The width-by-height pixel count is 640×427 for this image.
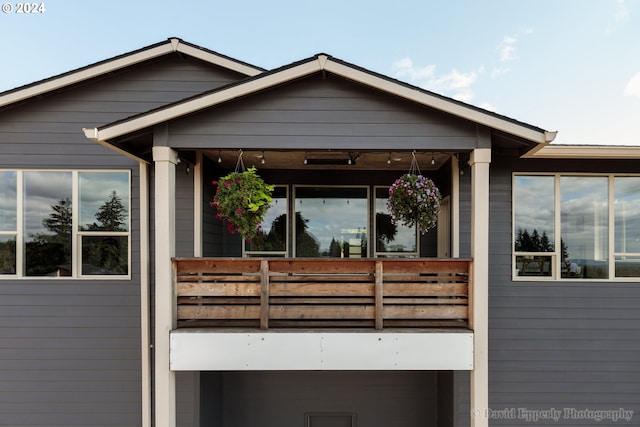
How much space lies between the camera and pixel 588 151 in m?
5.20

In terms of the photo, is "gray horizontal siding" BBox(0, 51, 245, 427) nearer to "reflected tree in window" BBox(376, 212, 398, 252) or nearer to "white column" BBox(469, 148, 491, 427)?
"reflected tree in window" BBox(376, 212, 398, 252)

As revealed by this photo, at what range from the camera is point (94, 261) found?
5.43m

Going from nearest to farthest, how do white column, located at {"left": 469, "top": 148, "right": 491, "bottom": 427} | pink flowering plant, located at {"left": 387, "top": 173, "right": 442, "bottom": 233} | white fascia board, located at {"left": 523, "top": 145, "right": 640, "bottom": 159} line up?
1. white column, located at {"left": 469, "top": 148, "right": 491, "bottom": 427}
2. pink flowering plant, located at {"left": 387, "top": 173, "right": 442, "bottom": 233}
3. white fascia board, located at {"left": 523, "top": 145, "right": 640, "bottom": 159}

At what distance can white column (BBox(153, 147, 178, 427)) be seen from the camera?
4266mm

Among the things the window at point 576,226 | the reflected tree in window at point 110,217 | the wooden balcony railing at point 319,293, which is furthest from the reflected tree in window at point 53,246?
the window at point 576,226

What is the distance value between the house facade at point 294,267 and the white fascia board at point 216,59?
0.09ft

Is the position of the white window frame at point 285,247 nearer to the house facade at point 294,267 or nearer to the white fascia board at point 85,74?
the house facade at point 294,267

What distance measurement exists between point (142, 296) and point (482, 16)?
19.4 meters

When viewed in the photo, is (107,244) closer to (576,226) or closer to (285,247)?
(285,247)

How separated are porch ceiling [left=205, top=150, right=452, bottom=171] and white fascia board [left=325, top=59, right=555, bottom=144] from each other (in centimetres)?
106

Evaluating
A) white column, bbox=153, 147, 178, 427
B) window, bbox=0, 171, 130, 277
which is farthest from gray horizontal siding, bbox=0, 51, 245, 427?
white column, bbox=153, 147, 178, 427

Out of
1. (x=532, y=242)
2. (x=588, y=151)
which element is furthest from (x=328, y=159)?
(x=588, y=151)

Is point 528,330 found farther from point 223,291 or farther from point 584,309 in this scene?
A: point 223,291

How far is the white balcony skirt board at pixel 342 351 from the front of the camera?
4.30 metres
